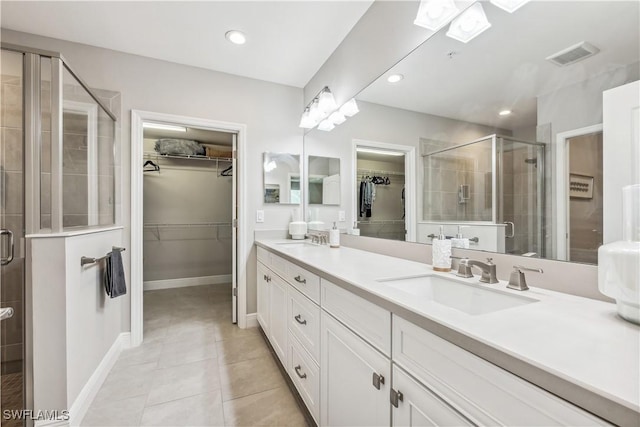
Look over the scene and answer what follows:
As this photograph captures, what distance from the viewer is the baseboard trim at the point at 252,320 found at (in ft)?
8.94

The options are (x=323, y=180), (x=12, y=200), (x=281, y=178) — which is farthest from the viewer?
(x=281, y=178)

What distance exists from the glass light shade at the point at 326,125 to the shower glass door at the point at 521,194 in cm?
153

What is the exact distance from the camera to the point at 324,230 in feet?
8.38

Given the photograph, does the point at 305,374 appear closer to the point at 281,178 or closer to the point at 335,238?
the point at 335,238

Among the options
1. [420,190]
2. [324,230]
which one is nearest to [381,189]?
[420,190]

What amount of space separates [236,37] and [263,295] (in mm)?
2163

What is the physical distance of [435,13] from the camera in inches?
53.1

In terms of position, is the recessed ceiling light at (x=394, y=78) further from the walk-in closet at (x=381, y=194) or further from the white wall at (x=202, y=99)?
the white wall at (x=202, y=99)

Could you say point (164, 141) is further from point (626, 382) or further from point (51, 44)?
point (626, 382)

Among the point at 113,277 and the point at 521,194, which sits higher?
the point at 521,194

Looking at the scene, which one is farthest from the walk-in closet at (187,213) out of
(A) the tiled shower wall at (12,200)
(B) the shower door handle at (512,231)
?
(B) the shower door handle at (512,231)

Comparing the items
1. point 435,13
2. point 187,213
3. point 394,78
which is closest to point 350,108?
point 394,78

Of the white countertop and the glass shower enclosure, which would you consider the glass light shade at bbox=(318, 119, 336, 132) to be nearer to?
the glass shower enclosure

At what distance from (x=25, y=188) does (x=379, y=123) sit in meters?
2.10
